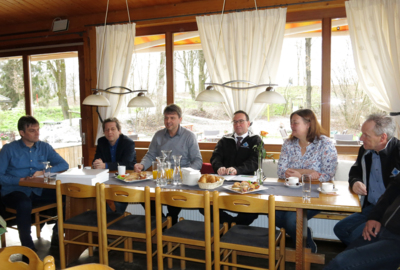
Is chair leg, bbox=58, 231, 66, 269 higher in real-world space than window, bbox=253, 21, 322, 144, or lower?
lower

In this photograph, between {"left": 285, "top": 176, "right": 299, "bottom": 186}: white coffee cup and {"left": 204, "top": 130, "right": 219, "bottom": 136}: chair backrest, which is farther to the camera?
{"left": 204, "top": 130, "right": 219, "bottom": 136}: chair backrest

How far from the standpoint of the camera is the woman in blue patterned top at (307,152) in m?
2.89

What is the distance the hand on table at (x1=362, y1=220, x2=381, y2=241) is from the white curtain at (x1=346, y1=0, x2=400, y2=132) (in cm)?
212

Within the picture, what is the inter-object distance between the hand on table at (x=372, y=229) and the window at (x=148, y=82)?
337 centimetres

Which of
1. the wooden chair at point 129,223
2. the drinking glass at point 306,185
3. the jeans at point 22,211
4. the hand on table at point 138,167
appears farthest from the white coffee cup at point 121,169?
the drinking glass at point 306,185

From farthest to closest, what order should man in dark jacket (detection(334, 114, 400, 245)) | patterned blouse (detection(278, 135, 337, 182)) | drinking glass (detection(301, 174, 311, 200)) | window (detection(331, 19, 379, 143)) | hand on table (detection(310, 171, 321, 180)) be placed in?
window (detection(331, 19, 379, 143))
patterned blouse (detection(278, 135, 337, 182))
hand on table (detection(310, 171, 321, 180))
man in dark jacket (detection(334, 114, 400, 245))
drinking glass (detection(301, 174, 311, 200))

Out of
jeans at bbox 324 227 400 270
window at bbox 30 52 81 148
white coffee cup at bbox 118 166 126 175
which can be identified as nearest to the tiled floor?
white coffee cup at bbox 118 166 126 175

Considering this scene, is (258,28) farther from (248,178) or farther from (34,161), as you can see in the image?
(34,161)

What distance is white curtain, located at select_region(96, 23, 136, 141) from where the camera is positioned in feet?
16.2

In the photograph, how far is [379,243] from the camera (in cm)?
204

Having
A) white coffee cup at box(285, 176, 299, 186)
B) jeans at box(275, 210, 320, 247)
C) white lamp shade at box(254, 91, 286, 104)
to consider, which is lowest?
jeans at box(275, 210, 320, 247)

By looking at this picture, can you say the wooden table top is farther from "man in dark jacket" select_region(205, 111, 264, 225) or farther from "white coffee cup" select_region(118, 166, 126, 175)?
"white coffee cup" select_region(118, 166, 126, 175)

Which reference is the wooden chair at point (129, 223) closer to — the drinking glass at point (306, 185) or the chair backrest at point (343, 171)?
the drinking glass at point (306, 185)

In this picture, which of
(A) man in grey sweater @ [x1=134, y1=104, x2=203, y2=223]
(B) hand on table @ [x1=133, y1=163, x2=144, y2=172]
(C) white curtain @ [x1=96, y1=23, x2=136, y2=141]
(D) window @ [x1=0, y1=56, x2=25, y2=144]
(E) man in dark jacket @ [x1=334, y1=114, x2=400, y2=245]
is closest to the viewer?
(E) man in dark jacket @ [x1=334, y1=114, x2=400, y2=245]
